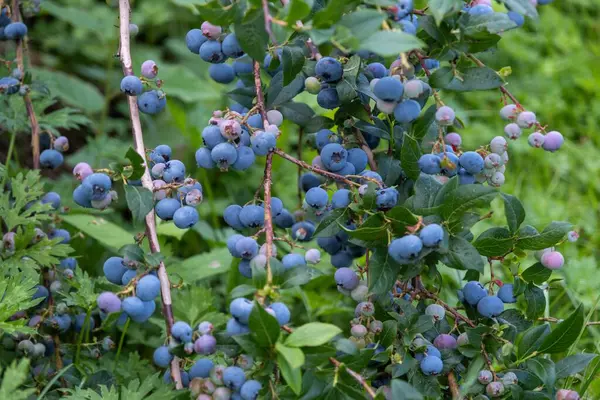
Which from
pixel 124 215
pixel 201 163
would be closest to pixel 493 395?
pixel 201 163

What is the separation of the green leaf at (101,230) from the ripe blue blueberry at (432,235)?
124 centimetres

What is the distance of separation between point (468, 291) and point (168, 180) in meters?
0.73

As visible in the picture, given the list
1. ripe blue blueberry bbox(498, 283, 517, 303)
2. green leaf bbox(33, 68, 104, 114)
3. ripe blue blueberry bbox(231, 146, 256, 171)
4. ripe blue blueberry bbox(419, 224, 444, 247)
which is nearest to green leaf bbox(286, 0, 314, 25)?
ripe blue blueberry bbox(231, 146, 256, 171)

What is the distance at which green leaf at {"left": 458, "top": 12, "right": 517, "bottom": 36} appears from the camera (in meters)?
1.41

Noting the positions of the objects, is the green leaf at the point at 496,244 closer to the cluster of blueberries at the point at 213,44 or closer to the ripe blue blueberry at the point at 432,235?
the ripe blue blueberry at the point at 432,235

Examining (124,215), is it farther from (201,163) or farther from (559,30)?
(559,30)

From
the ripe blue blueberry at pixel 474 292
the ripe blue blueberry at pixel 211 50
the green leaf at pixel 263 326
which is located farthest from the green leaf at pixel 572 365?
the ripe blue blueberry at pixel 211 50

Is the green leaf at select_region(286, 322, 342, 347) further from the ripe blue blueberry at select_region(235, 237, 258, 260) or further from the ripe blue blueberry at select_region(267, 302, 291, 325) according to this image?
the ripe blue blueberry at select_region(235, 237, 258, 260)

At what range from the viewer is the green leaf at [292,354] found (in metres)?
1.22

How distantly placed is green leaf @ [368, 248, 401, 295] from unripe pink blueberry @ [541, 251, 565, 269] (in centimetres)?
37

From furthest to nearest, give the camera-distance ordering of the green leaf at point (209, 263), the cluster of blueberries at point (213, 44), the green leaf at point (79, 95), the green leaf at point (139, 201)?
the green leaf at point (79, 95), the green leaf at point (209, 263), the cluster of blueberries at point (213, 44), the green leaf at point (139, 201)

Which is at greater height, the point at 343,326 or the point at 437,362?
the point at 437,362

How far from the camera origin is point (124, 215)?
3100 millimetres

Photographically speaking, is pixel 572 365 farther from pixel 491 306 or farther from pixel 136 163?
pixel 136 163
